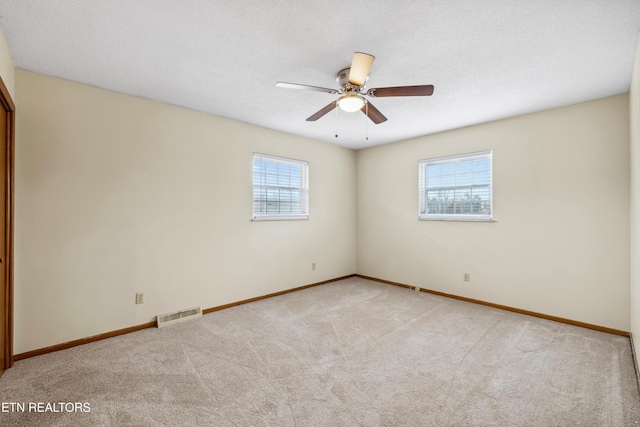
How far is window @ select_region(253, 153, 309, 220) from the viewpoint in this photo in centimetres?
420

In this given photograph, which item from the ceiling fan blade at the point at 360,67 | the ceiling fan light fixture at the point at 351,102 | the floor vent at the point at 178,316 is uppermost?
the ceiling fan blade at the point at 360,67

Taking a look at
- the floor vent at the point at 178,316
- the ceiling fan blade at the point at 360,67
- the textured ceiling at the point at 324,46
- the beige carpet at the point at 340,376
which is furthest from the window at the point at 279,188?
the ceiling fan blade at the point at 360,67

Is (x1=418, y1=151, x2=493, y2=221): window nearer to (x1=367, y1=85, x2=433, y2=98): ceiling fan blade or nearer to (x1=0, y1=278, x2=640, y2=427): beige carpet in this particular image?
(x1=0, y1=278, x2=640, y2=427): beige carpet

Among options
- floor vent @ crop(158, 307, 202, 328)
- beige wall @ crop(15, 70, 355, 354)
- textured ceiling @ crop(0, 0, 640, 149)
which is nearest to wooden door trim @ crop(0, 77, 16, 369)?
beige wall @ crop(15, 70, 355, 354)

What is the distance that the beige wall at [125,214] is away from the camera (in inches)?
101

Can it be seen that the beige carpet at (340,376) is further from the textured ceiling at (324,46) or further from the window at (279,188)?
the textured ceiling at (324,46)

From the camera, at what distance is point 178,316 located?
10.9ft

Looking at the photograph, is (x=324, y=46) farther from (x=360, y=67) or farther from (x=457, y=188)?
(x=457, y=188)

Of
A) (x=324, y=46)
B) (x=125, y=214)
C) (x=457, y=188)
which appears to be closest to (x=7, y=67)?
(x=125, y=214)

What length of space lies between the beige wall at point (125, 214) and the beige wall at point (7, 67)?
89mm

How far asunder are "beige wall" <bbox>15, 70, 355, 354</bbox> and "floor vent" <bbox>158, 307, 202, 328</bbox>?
0.22ft

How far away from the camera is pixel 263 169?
4254 millimetres

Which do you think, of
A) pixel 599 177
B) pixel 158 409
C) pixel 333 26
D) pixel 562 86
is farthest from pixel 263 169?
pixel 599 177

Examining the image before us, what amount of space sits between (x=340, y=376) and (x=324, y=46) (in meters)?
2.47
